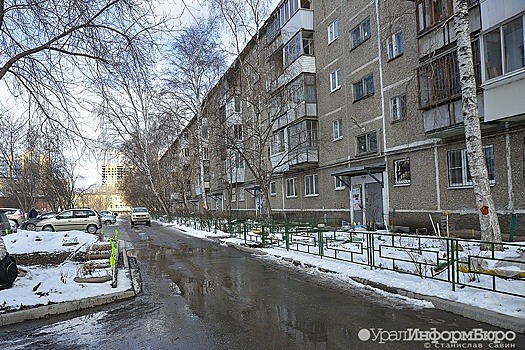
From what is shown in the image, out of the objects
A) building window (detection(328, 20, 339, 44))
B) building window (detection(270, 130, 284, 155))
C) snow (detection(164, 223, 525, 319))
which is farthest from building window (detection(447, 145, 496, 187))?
building window (detection(270, 130, 284, 155))

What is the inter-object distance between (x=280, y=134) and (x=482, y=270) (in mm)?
23630

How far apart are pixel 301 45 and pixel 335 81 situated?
368cm

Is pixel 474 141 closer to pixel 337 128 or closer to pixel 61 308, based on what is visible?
pixel 61 308

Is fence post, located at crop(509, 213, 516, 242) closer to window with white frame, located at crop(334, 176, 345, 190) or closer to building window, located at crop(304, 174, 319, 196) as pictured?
window with white frame, located at crop(334, 176, 345, 190)

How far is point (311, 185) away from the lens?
91.5 ft

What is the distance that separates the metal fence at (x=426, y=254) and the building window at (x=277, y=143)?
1308 cm

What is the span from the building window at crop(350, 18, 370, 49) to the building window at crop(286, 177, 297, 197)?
34.6 feet

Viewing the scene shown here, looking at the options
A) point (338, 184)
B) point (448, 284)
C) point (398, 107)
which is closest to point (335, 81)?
point (338, 184)

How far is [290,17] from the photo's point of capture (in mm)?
28000

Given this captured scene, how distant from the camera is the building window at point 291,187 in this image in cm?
3039

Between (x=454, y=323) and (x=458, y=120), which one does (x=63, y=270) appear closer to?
(x=454, y=323)

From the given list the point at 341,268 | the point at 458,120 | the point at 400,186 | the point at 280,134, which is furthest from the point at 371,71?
the point at 341,268

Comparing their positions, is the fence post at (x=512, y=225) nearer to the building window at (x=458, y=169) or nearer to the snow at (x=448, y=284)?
the building window at (x=458, y=169)

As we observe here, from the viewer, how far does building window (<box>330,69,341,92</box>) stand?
24.9 meters
